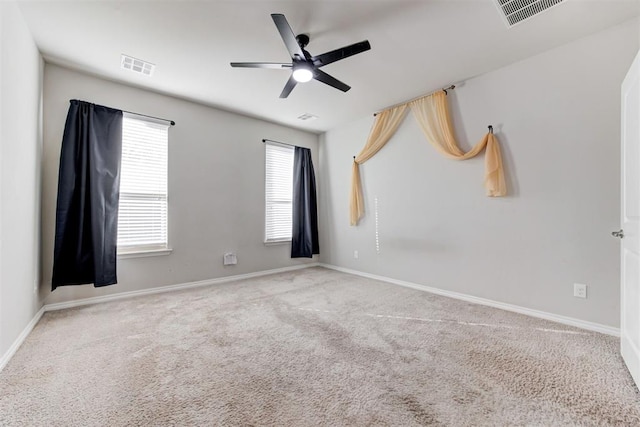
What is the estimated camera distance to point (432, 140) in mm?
3473

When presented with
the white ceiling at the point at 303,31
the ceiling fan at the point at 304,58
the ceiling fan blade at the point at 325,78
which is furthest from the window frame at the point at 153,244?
the ceiling fan blade at the point at 325,78

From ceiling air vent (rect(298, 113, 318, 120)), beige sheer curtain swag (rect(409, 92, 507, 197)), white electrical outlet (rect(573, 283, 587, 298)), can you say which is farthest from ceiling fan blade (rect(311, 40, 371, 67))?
white electrical outlet (rect(573, 283, 587, 298))

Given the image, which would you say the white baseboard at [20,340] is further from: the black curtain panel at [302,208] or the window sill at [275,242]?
the black curtain panel at [302,208]

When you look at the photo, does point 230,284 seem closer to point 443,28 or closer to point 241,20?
point 241,20

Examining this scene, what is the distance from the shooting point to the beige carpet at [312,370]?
140 centimetres

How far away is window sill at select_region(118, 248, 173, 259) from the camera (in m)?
3.33

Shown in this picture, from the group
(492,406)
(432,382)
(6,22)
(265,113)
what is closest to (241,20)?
(6,22)

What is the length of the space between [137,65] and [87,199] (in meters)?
1.58

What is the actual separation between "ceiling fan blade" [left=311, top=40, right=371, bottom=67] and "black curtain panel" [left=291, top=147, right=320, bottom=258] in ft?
8.80

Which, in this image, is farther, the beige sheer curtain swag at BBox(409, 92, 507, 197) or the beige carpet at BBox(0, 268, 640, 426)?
A: the beige sheer curtain swag at BBox(409, 92, 507, 197)

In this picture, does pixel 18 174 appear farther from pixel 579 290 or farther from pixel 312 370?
pixel 579 290

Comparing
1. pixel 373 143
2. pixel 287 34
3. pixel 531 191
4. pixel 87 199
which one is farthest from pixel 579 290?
pixel 87 199

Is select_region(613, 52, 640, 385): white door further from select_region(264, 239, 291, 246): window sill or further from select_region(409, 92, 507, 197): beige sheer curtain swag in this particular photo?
select_region(264, 239, 291, 246): window sill

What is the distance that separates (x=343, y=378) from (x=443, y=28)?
2.86 m
